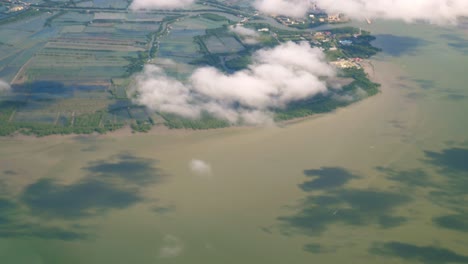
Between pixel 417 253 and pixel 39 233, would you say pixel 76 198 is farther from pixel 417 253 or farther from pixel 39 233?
pixel 417 253

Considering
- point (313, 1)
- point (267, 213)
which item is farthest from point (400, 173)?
point (313, 1)

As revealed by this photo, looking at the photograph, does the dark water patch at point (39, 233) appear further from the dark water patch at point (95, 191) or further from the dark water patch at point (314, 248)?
the dark water patch at point (314, 248)

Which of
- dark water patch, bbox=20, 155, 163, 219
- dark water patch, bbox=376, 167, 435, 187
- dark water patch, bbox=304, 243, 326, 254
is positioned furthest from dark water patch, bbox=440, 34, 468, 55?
dark water patch, bbox=20, 155, 163, 219

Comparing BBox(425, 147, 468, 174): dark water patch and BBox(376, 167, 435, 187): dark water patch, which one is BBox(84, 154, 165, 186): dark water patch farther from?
BBox(425, 147, 468, 174): dark water patch

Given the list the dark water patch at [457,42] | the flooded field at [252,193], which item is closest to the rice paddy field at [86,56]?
the flooded field at [252,193]

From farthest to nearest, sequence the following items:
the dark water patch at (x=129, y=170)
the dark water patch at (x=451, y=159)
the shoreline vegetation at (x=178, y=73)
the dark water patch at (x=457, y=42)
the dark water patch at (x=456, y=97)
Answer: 1. the dark water patch at (x=457, y=42)
2. the dark water patch at (x=456, y=97)
3. the shoreline vegetation at (x=178, y=73)
4. the dark water patch at (x=451, y=159)
5. the dark water patch at (x=129, y=170)

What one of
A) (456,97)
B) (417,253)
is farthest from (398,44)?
(417,253)
